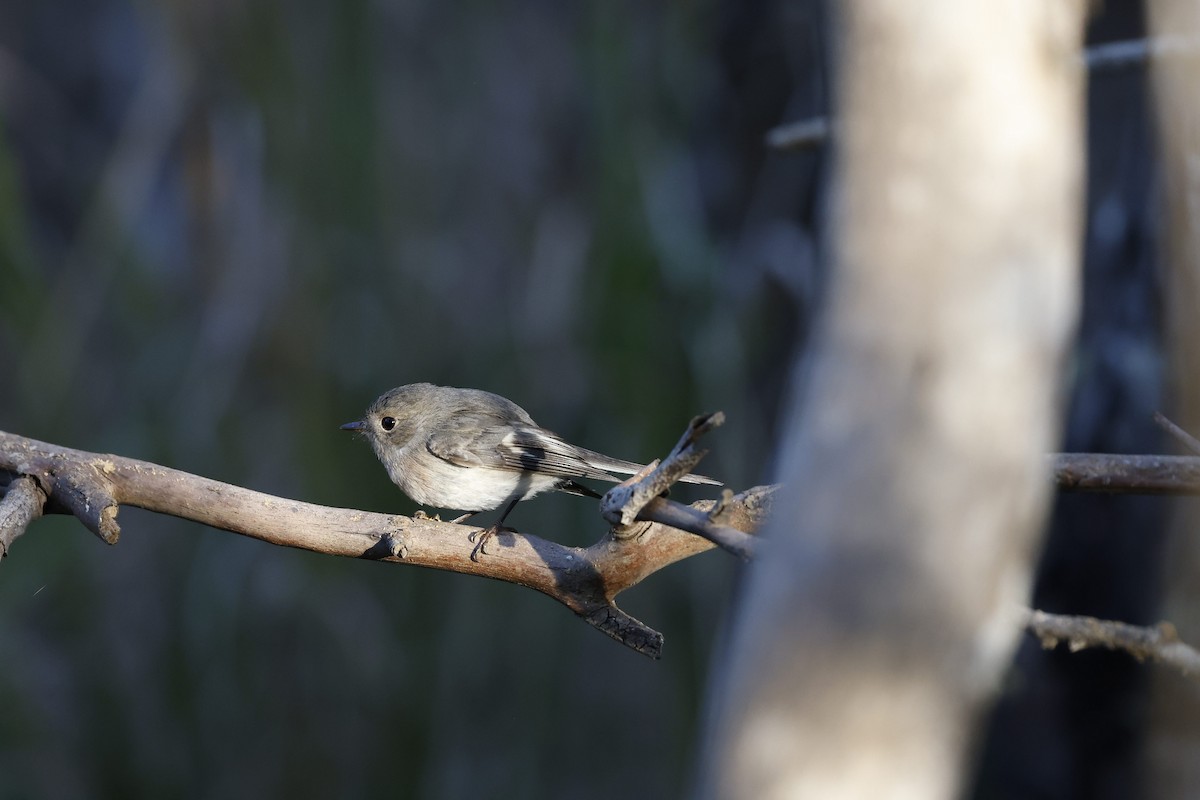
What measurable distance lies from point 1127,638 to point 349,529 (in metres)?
1.38

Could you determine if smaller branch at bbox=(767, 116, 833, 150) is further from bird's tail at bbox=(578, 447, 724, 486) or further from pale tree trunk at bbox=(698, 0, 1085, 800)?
pale tree trunk at bbox=(698, 0, 1085, 800)

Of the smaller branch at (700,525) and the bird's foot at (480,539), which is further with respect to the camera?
the bird's foot at (480,539)

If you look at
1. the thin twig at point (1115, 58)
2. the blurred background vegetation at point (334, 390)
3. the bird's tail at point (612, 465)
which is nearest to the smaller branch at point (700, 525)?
the bird's tail at point (612, 465)

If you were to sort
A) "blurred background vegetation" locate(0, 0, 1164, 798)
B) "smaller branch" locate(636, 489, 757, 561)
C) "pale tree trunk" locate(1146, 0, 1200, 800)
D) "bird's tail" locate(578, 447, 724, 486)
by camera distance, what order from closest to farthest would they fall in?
"smaller branch" locate(636, 489, 757, 561) < "pale tree trunk" locate(1146, 0, 1200, 800) < "bird's tail" locate(578, 447, 724, 486) < "blurred background vegetation" locate(0, 0, 1164, 798)

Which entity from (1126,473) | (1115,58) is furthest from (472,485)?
(1115,58)

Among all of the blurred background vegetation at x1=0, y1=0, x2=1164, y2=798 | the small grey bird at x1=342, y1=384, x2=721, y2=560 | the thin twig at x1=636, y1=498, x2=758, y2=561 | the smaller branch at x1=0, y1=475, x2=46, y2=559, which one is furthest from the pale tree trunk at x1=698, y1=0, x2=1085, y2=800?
the blurred background vegetation at x1=0, y1=0, x2=1164, y2=798

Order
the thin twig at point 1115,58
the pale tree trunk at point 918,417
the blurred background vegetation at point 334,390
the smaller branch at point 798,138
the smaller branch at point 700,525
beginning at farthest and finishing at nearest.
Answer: the blurred background vegetation at point 334,390
the smaller branch at point 798,138
the thin twig at point 1115,58
the smaller branch at point 700,525
the pale tree trunk at point 918,417

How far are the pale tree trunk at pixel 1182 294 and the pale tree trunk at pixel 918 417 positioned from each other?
1074 millimetres

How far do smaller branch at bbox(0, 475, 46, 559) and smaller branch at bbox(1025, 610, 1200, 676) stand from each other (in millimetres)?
1653

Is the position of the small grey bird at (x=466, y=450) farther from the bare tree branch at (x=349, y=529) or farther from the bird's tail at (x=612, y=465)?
the bare tree branch at (x=349, y=529)

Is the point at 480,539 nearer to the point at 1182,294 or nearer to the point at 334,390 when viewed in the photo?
the point at 1182,294

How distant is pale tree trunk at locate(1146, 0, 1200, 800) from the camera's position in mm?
2316

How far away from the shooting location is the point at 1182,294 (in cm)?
295

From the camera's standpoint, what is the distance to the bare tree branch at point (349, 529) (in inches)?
79.7
